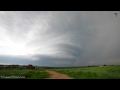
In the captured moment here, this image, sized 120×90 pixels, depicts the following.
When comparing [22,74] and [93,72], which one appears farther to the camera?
[93,72]

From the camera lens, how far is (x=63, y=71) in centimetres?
992

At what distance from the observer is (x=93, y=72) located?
31.2 feet

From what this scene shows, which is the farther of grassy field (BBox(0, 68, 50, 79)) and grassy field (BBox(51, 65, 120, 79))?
grassy field (BBox(51, 65, 120, 79))

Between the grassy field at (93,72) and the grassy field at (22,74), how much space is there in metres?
1.21

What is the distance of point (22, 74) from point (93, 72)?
4020 mm

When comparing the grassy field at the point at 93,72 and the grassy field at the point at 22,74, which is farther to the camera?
the grassy field at the point at 93,72

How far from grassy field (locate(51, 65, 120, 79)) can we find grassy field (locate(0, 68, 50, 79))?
1.21 metres

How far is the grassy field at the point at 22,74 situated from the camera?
27.9 feet

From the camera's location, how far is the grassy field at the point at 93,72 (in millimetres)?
8938

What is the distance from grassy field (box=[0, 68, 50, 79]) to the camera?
8508 millimetres
